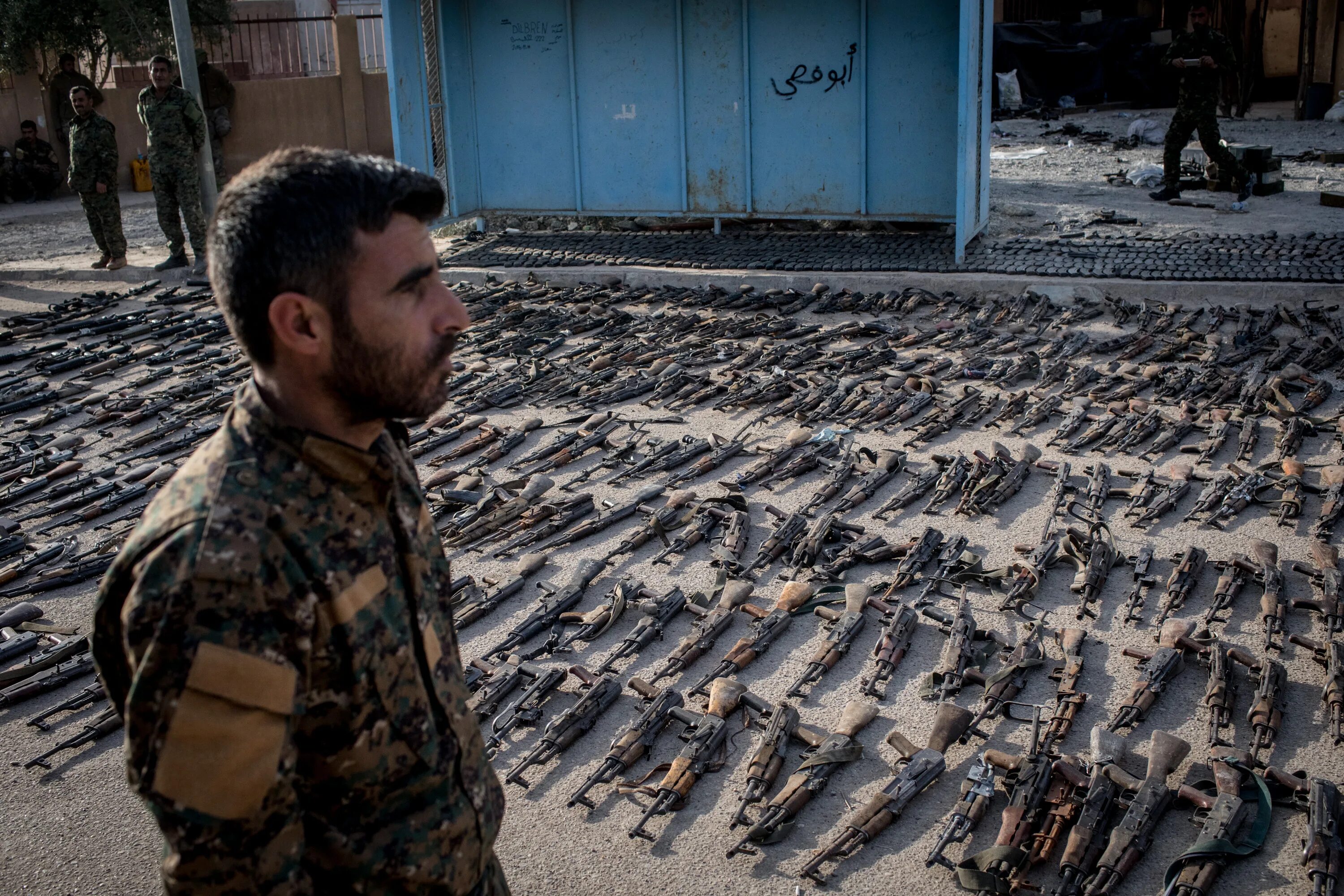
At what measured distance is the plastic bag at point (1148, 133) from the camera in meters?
19.0

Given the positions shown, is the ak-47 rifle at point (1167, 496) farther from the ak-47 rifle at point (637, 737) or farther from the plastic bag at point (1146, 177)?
the plastic bag at point (1146, 177)

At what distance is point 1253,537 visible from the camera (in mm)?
5969

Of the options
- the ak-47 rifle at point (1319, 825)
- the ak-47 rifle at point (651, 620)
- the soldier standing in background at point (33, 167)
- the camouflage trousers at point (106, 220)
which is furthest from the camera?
the soldier standing in background at point (33, 167)

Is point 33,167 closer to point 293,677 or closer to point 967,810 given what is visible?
point 967,810

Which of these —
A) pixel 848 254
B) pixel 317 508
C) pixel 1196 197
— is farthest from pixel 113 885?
pixel 1196 197

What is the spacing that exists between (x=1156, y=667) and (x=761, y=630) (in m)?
1.69

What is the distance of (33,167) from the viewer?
19562 millimetres

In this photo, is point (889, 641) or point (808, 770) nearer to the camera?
point (808, 770)

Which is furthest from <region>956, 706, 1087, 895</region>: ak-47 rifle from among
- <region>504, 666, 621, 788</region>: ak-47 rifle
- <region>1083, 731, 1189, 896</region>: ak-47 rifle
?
<region>504, 666, 621, 788</region>: ak-47 rifle

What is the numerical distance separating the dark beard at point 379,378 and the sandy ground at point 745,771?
243 cm

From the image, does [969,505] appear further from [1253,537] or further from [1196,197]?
[1196,197]

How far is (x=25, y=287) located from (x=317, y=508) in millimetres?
13940

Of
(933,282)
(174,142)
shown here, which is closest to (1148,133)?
(933,282)

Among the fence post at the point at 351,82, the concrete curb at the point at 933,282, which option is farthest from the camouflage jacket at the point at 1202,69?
the fence post at the point at 351,82
